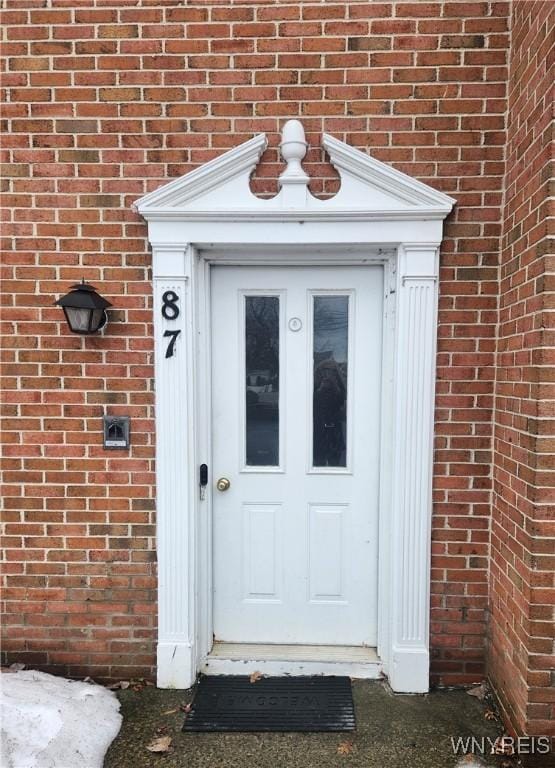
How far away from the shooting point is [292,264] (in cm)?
259

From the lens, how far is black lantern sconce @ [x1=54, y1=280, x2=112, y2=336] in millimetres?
2327

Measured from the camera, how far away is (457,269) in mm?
2422

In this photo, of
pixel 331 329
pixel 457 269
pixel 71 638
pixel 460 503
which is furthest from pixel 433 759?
pixel 457 269

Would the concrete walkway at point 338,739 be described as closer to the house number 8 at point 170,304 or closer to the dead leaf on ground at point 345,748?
the dead leaf on ground at point 345,748

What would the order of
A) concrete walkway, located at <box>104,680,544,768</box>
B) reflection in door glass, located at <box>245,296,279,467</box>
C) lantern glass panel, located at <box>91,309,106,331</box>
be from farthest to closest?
reflection in door glass, located at <box>245,296,279,467</box> < lantern glass panel, located at <box>91,309,106,331</box> < concrete walkway, located at <box>104,680,544,768</box>

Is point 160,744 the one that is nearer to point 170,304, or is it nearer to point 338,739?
point 338,739

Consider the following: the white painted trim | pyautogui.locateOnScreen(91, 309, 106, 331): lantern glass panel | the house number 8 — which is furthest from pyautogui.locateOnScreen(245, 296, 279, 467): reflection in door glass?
the white painted trim

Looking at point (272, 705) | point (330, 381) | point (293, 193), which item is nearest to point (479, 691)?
point (272, 705)

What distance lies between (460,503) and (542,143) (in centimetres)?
176

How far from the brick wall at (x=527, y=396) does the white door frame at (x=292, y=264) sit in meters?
0.36

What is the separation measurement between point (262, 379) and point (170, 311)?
65 centimetres

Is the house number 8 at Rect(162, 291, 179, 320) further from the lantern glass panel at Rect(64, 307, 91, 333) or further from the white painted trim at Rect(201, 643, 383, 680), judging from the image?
the white painted trim at Rect(201, 643, 383, 680)

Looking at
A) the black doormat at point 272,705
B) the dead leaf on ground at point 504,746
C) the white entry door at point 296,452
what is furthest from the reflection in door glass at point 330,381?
the dead leaf on ground at point 504,746

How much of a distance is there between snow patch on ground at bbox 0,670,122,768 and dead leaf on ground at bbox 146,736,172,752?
0.65 ft
